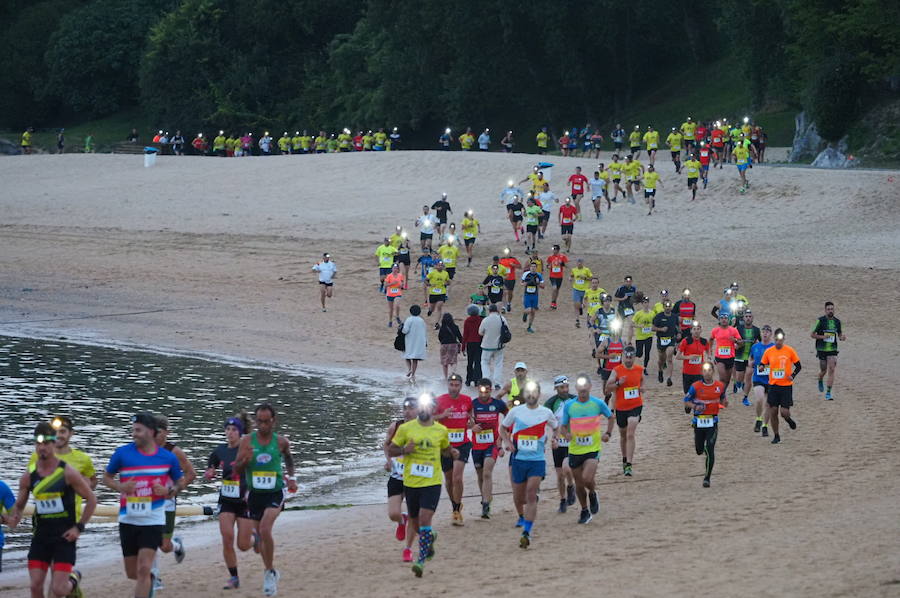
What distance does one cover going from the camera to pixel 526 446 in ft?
46.3

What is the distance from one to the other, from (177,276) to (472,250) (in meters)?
7.77

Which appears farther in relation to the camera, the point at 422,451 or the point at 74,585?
the point at 422,451

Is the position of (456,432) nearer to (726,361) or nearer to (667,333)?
(726,361)

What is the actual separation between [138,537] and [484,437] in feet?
15.4

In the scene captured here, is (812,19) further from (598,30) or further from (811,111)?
(598,30)

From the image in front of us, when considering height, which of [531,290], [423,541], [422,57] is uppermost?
[422,57]

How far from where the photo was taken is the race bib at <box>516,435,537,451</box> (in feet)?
46.3

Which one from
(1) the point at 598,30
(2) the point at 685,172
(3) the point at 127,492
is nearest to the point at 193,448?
(3) the point at 127,492

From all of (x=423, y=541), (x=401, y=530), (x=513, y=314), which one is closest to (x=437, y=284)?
(x=513, y=314)

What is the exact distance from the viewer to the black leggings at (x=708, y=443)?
Answer: 16425 mm

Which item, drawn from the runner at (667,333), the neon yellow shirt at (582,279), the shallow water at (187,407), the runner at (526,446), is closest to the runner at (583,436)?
the runner at (526,446)

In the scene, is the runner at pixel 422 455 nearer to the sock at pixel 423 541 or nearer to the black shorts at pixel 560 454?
the sock at pixel 423 541

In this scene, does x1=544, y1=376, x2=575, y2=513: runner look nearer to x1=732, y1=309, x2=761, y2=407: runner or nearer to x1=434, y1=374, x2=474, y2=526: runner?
x1=434, y1=374, x2=474, y2=526: runner

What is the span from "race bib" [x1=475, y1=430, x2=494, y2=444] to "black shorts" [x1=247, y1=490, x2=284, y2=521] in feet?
10.6
